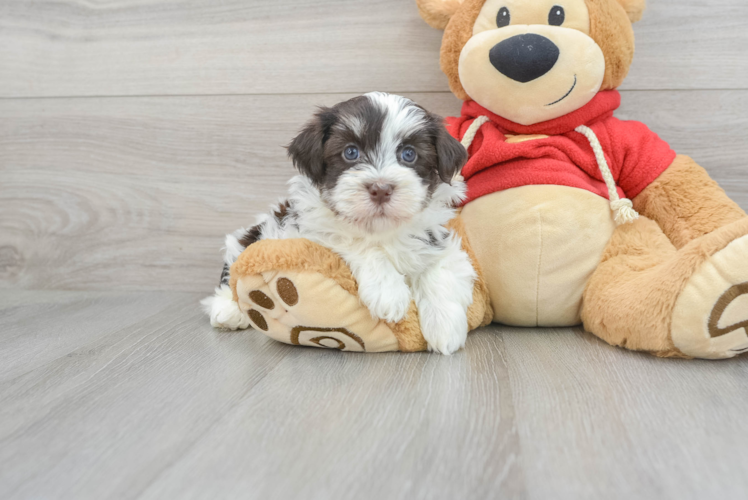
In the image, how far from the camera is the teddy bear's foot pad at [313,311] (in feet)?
4.06

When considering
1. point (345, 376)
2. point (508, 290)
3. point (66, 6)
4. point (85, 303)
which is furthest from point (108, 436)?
point (66, 6)

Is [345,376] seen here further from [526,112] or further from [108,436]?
[526,112]

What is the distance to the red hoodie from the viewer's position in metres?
1.44

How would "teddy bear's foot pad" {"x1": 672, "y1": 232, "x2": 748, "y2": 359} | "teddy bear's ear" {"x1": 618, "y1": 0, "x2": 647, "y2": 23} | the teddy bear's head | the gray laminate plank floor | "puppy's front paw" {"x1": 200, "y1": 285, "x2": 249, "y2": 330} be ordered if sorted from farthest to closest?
"puppy's front paw" {"x1": 200, "y1": 285, "x2": 249, "y2": 330}
"teddy bear's ear" {"x1": 618, "y1": 0, "x2": 647, "y2": 23}
the teddy bear's head
"teddy bear's foot pad" {"x1": 672, "y1": 232, "x2": 748, "y2": 359}
the gray laminate plank floor

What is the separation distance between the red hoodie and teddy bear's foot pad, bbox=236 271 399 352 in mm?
504

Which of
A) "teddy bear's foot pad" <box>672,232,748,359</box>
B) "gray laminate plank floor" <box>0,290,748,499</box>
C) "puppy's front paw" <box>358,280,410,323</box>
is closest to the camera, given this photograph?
"gray laminate plank floor" <box>0,290,748,499</box>

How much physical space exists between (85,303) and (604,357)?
5.70 ft

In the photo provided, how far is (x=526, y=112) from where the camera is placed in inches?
56.3

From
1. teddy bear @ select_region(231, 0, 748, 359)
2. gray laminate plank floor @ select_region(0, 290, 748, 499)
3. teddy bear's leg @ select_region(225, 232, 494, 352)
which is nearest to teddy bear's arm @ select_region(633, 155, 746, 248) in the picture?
teddy bear @ select_region(231, 0, 748, 359)

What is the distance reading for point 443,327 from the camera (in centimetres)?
127

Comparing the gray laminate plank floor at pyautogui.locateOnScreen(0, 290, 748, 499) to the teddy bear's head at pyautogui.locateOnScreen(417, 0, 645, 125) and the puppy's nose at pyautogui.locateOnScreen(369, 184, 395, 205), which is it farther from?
the teddy bear's head at pyautogui.locateOnScreen(417, 0, 645, 125)

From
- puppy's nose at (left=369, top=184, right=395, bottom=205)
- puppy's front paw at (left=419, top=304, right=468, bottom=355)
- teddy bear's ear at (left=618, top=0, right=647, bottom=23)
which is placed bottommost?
puppy's front paw at (left=419, top=304, right=468, bottom=355)

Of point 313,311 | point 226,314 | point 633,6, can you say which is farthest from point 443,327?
point 633,6

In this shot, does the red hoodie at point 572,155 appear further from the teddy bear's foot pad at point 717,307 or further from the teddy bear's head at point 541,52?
the teddy bear's foot pad at point 717,307
